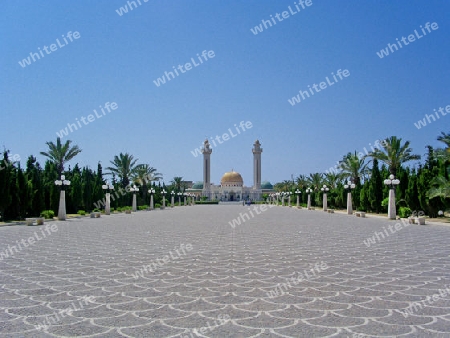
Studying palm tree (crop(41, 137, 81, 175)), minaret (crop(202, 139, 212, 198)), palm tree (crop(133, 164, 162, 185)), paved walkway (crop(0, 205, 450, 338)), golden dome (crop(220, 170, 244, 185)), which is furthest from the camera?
golden dome (crop(220, 170, 244, 185))

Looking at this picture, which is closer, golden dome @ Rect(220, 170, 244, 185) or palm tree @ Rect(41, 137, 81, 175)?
palm tree @ Rect(41, 137, 81, 175)

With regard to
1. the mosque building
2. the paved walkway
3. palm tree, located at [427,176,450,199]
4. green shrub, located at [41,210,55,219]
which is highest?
the mosque building

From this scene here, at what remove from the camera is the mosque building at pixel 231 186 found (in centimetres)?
11819

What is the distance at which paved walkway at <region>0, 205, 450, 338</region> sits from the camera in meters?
4.71

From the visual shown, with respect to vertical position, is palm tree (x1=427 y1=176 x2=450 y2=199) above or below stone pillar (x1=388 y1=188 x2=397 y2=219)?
above

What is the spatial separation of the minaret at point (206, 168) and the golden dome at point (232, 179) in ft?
39.7

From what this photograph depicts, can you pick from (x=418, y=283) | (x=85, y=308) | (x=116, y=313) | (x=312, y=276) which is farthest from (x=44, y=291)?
(x=418, y=283)

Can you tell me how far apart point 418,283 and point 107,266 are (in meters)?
5.76

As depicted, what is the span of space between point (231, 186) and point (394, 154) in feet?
325

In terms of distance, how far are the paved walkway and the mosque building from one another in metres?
106

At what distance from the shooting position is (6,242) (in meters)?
13.4

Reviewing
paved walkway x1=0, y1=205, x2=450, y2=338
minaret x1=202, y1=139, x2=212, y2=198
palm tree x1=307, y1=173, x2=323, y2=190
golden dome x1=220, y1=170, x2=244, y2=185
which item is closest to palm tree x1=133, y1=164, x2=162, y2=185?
palm tree x1=307, y1=173, x2=323, y2=190

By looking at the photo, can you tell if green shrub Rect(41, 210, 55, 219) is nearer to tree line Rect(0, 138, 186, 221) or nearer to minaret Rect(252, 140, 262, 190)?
tree line Rect(0, 138, 186, 221)

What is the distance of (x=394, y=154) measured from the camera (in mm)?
31469
